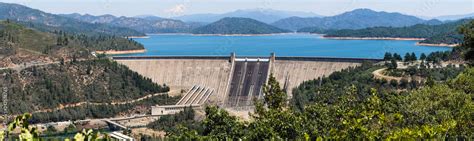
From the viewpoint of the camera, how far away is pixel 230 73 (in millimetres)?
69062

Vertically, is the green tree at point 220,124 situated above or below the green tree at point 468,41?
below

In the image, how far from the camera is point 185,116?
5428 cm

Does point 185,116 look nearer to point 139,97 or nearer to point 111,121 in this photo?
point 111,121

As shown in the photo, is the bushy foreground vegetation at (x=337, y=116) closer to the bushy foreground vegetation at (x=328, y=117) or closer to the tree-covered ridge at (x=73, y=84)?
the bushy foreground vegetation at (x=328, y=117)

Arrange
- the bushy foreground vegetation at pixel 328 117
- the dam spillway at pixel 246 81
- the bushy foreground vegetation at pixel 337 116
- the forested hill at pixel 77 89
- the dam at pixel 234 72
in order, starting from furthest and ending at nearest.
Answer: the dam at pixel 234 72
the dam spillway at pixel 246 81
the forested hill at pixel 77 89
the bushy foreground vegetation at pixel 328 117
the bushy foreground vegetation at pixel 337 116

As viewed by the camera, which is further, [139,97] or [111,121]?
[139,97]

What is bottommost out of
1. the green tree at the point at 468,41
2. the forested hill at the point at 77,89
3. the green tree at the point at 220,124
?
the forested hill at the point at 77,89

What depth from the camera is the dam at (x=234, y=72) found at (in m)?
65.7

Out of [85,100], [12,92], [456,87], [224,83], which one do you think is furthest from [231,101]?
[456,87]

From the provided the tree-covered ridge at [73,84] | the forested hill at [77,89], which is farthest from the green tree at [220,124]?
the tree-covered ridge at [73,84]

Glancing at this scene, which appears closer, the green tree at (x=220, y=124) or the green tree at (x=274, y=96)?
the green tree at (x=220, y=124)

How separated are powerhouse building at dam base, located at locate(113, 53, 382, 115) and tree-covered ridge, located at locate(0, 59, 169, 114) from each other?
3.07 m

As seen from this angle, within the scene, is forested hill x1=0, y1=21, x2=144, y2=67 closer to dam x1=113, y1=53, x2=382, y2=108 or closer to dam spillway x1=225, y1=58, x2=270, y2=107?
dam x1=113, y1=53, x2=382, y2=108

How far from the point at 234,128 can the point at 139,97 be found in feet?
162
